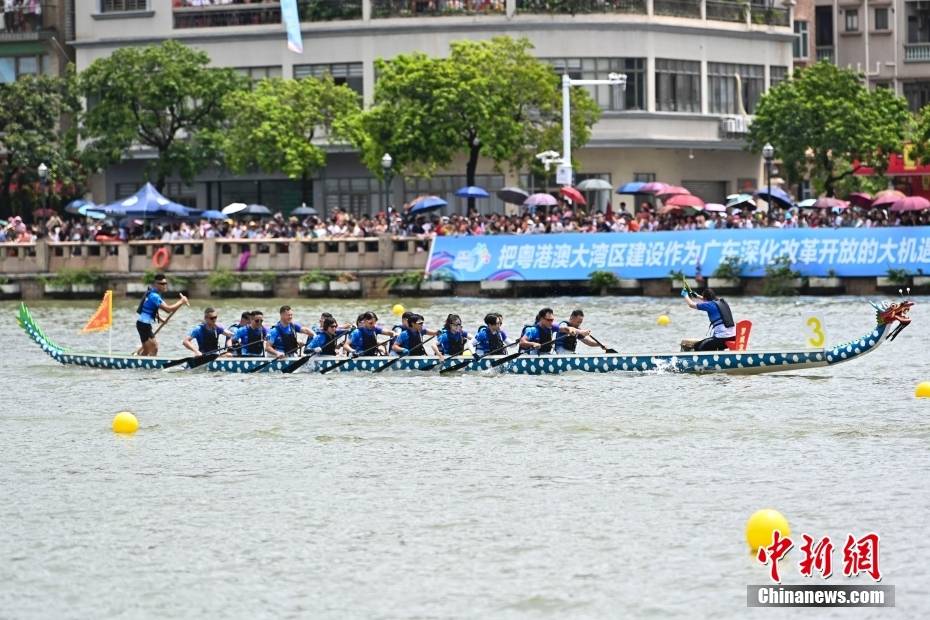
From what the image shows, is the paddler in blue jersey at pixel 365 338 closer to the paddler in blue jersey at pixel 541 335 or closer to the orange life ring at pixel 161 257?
the paddler in blue jersey at pixel 541 335

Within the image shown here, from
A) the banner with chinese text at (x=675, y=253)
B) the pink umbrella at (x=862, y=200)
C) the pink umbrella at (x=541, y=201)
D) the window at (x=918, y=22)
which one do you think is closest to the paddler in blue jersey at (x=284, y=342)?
the banner with chinese text at (x=675, y=253)

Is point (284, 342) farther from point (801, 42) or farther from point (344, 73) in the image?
point (801, 42)

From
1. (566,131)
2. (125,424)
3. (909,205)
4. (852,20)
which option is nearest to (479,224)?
(566,131)

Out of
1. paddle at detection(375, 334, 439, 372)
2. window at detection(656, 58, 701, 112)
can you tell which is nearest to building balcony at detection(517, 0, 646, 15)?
window at detection(656, 58, 701, 112)

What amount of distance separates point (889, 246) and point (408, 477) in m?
30.3

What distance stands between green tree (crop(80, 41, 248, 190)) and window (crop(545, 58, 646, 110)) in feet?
42.9

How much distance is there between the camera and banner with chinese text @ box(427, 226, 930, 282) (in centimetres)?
5219

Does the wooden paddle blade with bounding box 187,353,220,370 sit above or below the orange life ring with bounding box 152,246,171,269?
below

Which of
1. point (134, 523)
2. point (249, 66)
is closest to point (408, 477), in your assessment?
point (134, 523)

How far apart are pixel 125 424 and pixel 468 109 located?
35.4m

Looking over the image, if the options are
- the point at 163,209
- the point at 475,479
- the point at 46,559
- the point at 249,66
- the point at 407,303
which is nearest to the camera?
the point at 46,559

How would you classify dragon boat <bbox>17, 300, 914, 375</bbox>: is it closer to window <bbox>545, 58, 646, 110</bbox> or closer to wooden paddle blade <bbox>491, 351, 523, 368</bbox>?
wooden paddle blade <bbox>491, 351, 523, 368</bbox>

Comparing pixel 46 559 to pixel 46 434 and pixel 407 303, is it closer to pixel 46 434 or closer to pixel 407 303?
pixel 46 434

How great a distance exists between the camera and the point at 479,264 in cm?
5731
